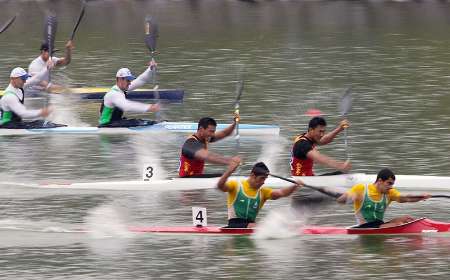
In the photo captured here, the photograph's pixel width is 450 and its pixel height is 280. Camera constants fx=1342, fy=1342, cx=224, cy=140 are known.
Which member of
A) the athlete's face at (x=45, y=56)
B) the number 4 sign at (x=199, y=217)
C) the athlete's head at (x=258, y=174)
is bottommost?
the number 4 sign at (x=199, y=217)

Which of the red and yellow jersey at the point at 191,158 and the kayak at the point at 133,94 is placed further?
the kayak at the point at 133,94

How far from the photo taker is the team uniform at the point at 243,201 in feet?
61.1

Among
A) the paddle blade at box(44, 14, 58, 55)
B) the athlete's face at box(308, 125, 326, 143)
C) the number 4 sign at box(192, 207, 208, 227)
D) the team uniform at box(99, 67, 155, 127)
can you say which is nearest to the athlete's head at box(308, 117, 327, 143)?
the athlete's face at box(308, 125, 326, 143)

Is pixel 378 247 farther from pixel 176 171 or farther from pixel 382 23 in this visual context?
pixel 382 23

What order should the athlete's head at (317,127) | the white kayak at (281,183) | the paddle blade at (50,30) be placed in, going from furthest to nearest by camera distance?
the paddle blade at (50,30) → the white kayak at (281,183) → the athlete's head at (317,127)

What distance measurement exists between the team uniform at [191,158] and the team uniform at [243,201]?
7.78ft

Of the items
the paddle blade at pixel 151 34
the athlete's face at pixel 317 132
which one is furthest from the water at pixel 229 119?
the paddle blade at pixel 151 34

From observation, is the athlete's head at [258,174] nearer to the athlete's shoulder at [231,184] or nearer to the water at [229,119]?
the athlete's shoulder at [231,184]

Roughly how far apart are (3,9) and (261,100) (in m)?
21.2

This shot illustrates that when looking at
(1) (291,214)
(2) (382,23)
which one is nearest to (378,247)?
(1) (291,214)

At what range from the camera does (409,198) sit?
18516mm

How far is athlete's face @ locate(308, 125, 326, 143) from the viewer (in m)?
20.4

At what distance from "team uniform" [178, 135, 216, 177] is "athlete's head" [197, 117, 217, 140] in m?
0.14

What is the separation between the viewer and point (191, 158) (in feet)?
70.4
